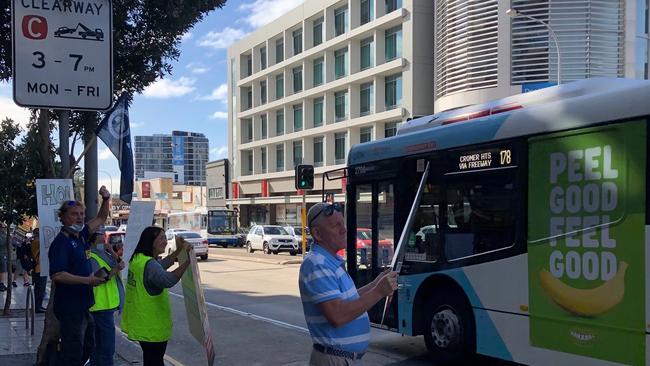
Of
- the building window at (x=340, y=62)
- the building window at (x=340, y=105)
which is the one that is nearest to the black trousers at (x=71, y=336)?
the building window at (x=340, y=105)

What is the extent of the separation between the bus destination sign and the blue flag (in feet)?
12.3

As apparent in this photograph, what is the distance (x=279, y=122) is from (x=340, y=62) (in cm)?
1075

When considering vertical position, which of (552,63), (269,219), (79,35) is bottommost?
(269,219)

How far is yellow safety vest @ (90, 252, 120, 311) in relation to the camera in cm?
566

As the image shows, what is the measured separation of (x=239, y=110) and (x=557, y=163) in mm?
55976

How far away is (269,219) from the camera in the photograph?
54.7 m

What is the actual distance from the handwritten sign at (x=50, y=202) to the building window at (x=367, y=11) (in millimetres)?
39237

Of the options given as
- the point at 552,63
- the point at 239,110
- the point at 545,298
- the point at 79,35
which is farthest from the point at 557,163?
the point at 239,110

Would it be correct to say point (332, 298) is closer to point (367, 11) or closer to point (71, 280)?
point (71, 280)

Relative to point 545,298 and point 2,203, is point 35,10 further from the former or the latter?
point 2,203

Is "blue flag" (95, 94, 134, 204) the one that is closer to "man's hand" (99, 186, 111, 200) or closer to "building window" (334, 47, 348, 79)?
"man's hand" (99, 186, 111, 200)

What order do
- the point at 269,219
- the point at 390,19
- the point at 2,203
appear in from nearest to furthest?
the point at 2,203 → the point at 390,19 → the point at 269,219

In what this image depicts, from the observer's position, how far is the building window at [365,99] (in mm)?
43500

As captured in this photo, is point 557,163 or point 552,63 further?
point 552,63
